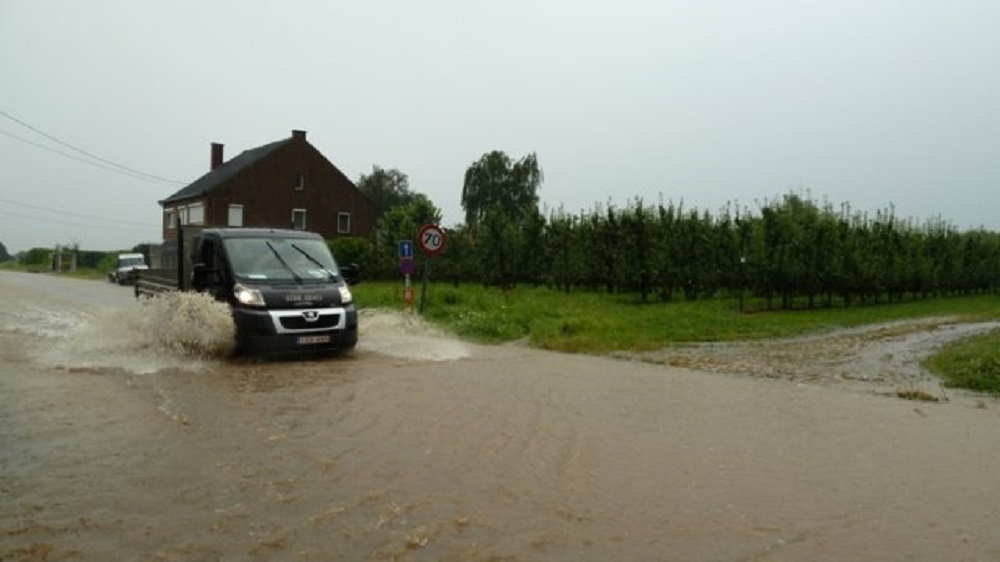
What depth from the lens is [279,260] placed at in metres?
12.6

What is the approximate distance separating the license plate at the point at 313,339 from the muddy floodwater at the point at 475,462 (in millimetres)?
391

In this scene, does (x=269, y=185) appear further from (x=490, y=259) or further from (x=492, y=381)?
(x=492, y=381)

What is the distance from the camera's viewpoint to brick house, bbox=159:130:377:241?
53000mm

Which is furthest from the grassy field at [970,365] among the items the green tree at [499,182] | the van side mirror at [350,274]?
the green tree at [499,182]

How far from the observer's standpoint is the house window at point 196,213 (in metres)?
53.0

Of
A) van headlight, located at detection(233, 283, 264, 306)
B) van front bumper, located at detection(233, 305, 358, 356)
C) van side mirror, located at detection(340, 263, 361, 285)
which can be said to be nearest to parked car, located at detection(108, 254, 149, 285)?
van side mirror, located at detection(340, 263, 361, 285)

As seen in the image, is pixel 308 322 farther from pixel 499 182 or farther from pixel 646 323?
pixel 499 182

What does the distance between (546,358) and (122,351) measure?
6.27 meters

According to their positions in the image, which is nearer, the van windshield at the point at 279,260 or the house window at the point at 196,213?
the van windshield at the point at 279,260

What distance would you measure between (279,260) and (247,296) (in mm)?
1132

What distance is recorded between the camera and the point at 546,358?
12922 mm

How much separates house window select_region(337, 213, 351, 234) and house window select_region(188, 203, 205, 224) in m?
9.29

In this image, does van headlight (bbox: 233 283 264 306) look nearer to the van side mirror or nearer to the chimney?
the van side mirror

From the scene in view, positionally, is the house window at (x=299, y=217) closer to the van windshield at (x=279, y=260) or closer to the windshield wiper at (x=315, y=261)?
the van windshield at (x=279, y=260)
